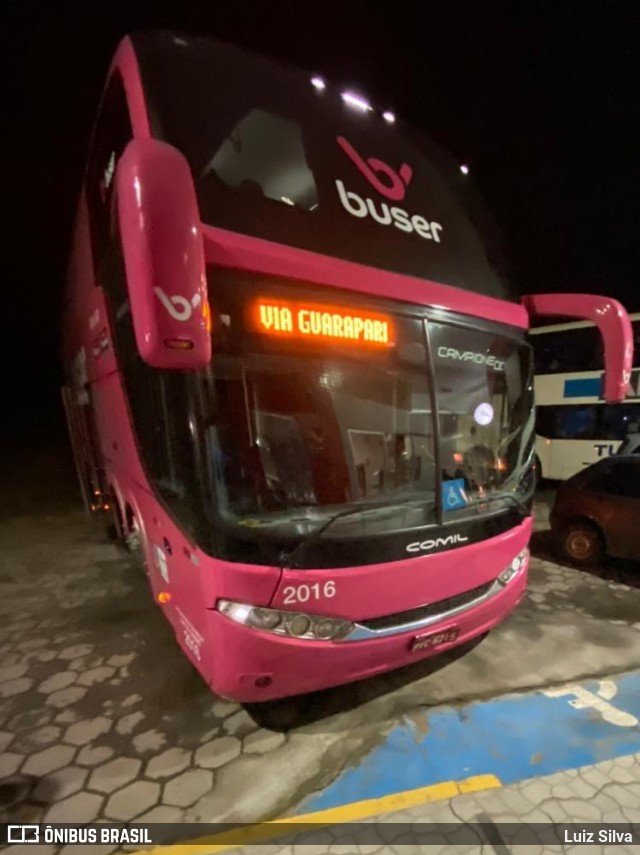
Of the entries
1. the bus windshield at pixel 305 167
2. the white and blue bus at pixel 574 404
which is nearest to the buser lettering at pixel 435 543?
the bus windshield at pixel 305 167

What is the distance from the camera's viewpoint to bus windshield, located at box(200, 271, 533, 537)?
8.43ft

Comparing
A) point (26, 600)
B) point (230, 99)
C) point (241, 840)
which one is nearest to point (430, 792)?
point (241, 840)

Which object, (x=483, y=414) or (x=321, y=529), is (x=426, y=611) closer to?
(x=321, y=529)

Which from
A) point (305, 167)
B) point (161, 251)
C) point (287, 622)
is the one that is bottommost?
point (287, 622)

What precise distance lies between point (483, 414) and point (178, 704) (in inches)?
124

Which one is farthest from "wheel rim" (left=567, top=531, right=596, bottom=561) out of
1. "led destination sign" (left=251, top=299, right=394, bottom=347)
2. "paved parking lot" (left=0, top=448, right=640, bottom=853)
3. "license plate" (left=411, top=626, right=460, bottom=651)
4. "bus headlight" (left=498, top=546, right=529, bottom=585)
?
"led destination sign" (left=251, top=299, right=394, bottom=347)

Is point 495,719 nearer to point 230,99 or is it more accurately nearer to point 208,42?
point 230,99

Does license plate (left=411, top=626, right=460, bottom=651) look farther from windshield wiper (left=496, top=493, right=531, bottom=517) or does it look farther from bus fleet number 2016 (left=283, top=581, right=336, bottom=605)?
windshield wiper (left=496, top=493, right=531, bottom=517)

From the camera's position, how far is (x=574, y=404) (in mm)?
11023

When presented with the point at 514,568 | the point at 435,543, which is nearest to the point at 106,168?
the point at 435,543

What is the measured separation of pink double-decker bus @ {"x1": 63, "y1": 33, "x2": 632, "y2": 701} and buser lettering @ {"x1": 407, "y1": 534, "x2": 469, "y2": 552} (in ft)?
0.04

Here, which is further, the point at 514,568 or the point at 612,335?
the point at 612,335

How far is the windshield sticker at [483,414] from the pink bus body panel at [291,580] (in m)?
0.67

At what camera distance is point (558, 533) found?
6.63 meters
